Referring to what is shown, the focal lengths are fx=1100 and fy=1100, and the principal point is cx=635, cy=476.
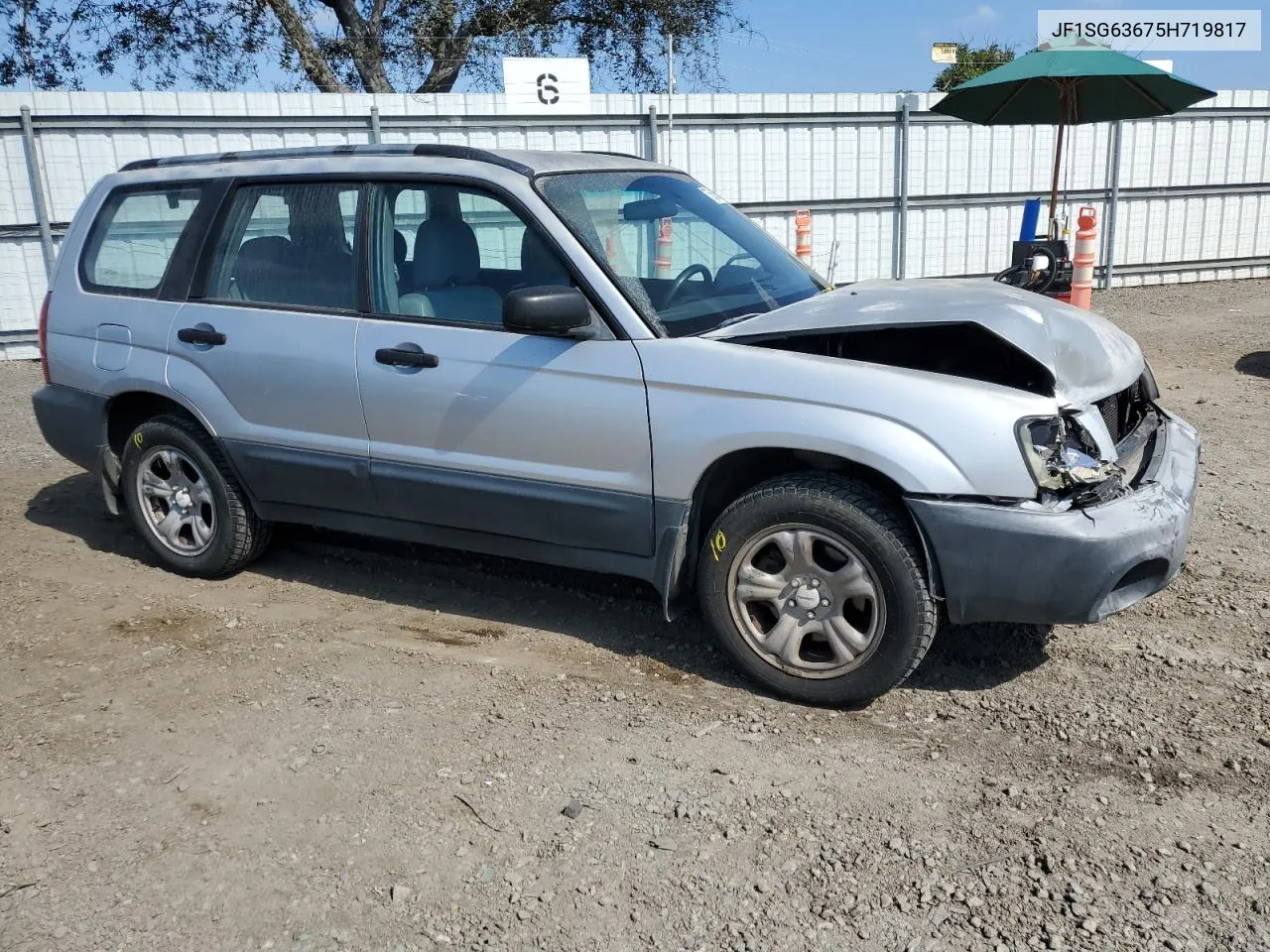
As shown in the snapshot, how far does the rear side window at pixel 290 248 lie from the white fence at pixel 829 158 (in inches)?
289

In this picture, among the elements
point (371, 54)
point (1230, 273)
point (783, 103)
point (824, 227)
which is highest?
point (371, 54)

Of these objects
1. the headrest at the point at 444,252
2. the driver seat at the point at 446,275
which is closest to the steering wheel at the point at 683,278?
the driver seat at the point at 446,275

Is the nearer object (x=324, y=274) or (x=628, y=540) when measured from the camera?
(x=628, y=540)

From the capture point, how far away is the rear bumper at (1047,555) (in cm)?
332

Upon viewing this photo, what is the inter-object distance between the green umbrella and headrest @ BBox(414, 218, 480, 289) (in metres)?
6.98

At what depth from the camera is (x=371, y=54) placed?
21.0 m

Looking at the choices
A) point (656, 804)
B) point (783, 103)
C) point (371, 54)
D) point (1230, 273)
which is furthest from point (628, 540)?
point (371, 54)

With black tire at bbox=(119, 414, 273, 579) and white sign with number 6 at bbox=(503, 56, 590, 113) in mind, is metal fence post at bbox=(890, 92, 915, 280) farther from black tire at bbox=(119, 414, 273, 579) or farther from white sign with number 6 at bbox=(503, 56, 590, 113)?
black tire at bbox=(119, 414, 273, 579)

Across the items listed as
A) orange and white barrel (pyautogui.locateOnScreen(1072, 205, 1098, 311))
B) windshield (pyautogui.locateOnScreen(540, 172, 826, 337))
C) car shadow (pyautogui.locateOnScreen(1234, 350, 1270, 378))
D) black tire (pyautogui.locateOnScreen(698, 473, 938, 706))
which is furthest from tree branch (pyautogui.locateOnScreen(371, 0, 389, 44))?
black tire (pyautogui.locateOnScreen(698, 473, 938, 706))

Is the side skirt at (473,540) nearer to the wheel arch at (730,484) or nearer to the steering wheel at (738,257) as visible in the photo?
the wheel arch at (730,484)

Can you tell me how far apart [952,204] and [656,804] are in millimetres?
12642

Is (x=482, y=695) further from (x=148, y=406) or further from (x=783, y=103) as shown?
(x=783, y=103)

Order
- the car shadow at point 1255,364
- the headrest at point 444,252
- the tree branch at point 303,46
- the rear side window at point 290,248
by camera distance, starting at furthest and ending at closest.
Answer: the tree branch at point 303,46 < the car shadow at point 1255,364 < the rear side window at point 290,248 < the headrest at point 444,252

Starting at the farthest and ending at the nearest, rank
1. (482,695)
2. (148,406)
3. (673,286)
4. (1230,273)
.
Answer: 1. (1230,273)
2. (148,406)
3. (673,286)
4. (482,695)
